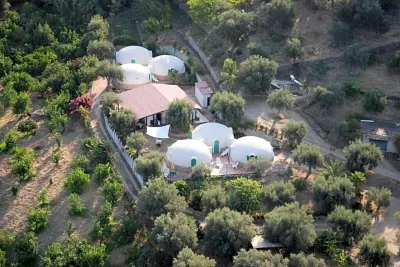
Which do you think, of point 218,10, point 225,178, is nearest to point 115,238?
point 225,178

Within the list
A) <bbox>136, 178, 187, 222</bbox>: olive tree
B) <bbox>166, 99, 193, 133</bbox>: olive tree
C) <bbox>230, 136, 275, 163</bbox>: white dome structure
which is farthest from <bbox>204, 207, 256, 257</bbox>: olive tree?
<bbox>166, 99, 193, 133</bbox>: olive tree

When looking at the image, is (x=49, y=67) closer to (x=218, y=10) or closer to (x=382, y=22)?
(x=218, y=10)

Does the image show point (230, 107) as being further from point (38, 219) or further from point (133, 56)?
point (38, 219)

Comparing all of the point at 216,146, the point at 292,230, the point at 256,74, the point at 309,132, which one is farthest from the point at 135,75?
the point at 292,230

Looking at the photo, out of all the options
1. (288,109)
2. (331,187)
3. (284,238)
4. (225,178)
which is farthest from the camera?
(288,109)

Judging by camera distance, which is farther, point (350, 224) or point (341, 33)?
point (341, 33)

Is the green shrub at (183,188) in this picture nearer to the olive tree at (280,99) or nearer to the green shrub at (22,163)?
the olive tree at (280,99)

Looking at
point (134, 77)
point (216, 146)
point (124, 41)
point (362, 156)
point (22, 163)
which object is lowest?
point (22, 163)
